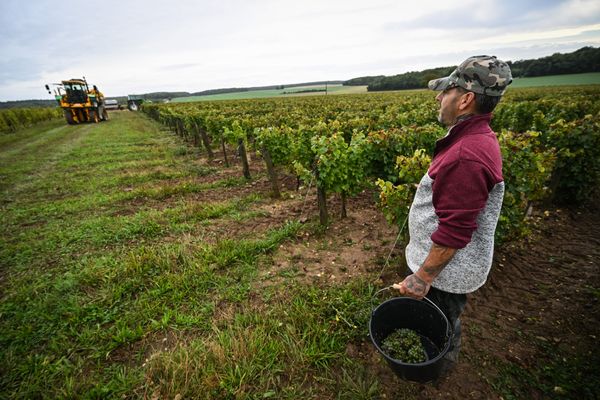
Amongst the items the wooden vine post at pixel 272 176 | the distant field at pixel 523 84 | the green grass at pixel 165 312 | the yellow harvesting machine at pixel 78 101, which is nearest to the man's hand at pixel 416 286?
the green grass at pixel 165 312

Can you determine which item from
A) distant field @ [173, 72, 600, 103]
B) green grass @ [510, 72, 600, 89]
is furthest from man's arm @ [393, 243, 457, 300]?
green grass @ [510, 72, 600, 89]

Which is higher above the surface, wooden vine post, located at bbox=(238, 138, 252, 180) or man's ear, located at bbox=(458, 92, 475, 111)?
man's ear, located at bbox=(458, 92, 475, 111)

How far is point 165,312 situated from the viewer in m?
3.53

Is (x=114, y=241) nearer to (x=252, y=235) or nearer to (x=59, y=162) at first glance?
(x=252, y=235)

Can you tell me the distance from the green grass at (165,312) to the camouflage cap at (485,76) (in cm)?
261

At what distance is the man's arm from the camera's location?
5.90 feet

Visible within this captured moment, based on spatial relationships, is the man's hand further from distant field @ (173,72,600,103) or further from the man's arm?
distant field @ (173,72,600,103)

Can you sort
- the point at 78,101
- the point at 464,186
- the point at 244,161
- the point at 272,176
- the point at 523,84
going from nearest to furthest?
1. the point at 464,186
2. the point at 272,176
3. the point at 244,161
4. the point at 78,101
5. the point at 523,84

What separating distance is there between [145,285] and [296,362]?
259 cm

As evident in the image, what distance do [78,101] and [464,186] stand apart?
34791mm

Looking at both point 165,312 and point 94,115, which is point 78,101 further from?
point 165,312

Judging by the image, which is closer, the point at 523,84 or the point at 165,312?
the point at 165,312

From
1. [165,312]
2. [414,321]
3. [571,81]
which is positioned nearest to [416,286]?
[414,321]

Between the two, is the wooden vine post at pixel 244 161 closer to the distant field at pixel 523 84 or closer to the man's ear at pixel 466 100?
the man's ear at pixel 466 100
